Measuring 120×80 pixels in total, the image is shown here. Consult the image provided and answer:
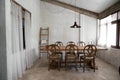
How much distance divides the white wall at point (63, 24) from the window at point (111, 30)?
849 millimetres

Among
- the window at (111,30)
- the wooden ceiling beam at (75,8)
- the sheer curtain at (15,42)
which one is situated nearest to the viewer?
the sheer curtain at (15,42)

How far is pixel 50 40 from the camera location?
799cm

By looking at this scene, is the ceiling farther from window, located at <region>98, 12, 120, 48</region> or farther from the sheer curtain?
the sheer curtain

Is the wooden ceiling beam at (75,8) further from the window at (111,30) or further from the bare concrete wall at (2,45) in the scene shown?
the bare concrete wall at (2,45)

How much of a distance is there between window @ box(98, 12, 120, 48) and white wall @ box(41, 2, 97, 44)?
2.79ft

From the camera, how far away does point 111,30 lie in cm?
605

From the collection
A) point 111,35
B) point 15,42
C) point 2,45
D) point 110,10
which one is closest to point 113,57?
point 111,35

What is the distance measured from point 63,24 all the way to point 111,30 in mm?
2878

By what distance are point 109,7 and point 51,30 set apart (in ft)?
11.2

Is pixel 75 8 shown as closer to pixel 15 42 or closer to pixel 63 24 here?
pixel 63 24

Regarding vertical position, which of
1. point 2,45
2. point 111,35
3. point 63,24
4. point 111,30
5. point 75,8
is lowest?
point 2,45

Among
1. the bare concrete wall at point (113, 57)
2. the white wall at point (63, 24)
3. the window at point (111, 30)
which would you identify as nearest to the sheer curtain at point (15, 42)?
the bare concrete wall at point (113, 57)

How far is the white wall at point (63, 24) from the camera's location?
7.93 meters

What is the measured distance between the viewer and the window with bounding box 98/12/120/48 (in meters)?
5.46
